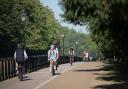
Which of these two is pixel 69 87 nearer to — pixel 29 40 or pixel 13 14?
pixel 13 14

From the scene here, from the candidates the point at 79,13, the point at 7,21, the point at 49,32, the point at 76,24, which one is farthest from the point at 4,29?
the point at 49,32

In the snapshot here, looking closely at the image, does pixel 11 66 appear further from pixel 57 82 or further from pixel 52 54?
pixel 57 82

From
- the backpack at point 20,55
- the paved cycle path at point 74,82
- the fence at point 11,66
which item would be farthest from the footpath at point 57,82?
the backpack at point 20,55

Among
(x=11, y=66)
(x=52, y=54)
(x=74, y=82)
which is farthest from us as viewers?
(x=52, y=54)

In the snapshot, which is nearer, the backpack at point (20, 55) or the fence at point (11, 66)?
the backpack at point (20, 55)

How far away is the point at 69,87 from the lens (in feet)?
68.0

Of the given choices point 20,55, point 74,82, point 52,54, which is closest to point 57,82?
point 74,82

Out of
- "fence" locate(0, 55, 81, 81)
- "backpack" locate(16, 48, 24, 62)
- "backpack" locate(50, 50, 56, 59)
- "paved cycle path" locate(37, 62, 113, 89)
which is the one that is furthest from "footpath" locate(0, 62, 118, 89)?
"backpack" locate(50, 50, 56, 59)

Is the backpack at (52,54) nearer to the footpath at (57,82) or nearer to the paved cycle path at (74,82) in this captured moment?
the paved cycle path at (74,82)

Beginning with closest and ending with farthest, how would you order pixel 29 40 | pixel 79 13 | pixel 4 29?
pixel 79 13, pixel 4 29, pixel 29 40

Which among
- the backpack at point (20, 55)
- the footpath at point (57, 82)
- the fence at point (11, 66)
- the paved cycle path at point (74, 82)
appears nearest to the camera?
the paved cycle path at point (74, 82)

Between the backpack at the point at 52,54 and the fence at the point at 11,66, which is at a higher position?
the backpack at the point at 52,54

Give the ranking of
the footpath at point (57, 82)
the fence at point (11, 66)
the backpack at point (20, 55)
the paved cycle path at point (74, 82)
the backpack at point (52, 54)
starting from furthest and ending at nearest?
the backpack at point (52, 54) → the fence at point (11, 66) → the backpack at point (20, 55) → the footpath at point (57, 82) → the paved cycle path at point (74, 82)

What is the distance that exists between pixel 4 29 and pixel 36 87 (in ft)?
111
